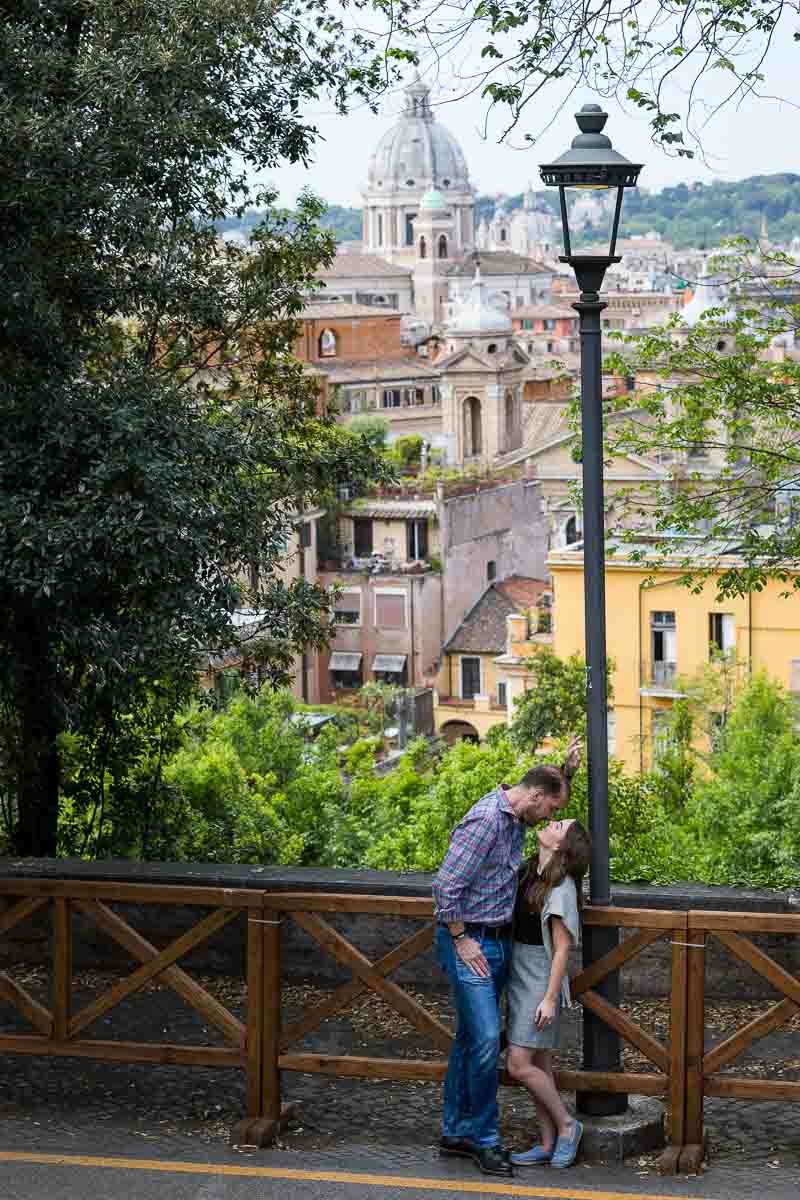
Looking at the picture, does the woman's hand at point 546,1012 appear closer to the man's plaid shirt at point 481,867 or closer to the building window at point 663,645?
the man's plaid shirt at point 481,867

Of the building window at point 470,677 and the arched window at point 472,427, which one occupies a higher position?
the arched window at point 472,427

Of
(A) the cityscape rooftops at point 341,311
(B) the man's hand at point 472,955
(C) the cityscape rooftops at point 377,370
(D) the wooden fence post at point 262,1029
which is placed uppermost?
(A) the cityscape rooftops at point 341,311

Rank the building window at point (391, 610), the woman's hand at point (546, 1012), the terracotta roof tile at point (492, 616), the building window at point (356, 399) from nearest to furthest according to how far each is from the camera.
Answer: the woman's hand at point (546, 1012), the terracotta roof tile at point (492, 616), the building window at point (391, 610), the building window at point (356, 399)

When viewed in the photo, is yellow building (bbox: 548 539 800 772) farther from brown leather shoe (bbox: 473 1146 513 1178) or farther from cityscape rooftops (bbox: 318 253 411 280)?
cityscape rooftops (bbox: 318 253 411 280)

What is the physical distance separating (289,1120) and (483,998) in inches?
44.7

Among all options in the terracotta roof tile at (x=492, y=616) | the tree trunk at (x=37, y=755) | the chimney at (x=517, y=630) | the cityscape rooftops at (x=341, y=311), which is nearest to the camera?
the tree trunk at (x=37, y=755)

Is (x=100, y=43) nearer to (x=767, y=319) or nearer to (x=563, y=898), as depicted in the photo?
(x=563, y=898)

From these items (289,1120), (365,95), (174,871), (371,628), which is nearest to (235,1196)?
(289,1120)

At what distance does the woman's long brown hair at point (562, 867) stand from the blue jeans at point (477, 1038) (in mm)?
223

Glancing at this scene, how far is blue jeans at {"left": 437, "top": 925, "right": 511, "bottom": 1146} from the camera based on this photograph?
22.2ft

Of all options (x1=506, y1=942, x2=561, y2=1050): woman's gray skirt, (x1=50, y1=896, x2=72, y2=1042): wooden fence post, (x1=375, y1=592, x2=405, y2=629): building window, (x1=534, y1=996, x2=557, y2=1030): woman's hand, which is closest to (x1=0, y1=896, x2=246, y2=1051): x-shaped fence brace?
(x1=50, y1=896, x2=72, y2=1042): wooden fence post

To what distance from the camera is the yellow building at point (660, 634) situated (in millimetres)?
44094

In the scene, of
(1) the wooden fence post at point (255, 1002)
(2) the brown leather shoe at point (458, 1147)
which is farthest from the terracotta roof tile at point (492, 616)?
(2) the brown leather shoe at point (458, 1147)

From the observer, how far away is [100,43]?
9.10m
